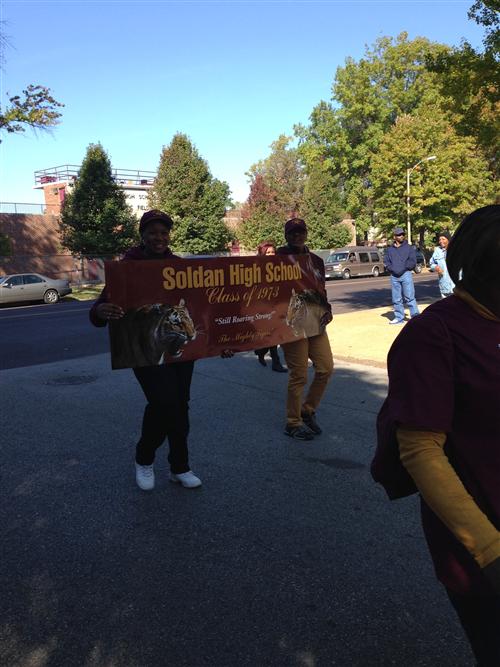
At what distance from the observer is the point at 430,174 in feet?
127

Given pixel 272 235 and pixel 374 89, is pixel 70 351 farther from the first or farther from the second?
pixel 374 89

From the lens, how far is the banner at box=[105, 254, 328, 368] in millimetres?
3584

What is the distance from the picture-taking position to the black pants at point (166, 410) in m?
3.58

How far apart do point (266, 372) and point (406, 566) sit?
4892 millimetres

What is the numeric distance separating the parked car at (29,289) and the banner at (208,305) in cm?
2041

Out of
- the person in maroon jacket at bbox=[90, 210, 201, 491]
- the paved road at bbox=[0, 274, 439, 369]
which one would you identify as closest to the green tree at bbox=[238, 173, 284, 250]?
the paved road at bbox=[0, 274, 439, 369]

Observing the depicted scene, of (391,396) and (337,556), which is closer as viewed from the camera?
(391,396)

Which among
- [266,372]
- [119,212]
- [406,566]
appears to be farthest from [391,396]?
[119,212]

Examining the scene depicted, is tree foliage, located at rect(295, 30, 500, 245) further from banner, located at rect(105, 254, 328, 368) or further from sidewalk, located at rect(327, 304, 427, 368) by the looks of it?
banner, located at rect(105, 254, 328, 368)

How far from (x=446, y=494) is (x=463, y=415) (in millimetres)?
204

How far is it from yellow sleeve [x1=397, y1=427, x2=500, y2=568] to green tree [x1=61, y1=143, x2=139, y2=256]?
109 feet

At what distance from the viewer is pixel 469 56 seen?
406 inches

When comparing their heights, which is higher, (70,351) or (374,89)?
(374,89)

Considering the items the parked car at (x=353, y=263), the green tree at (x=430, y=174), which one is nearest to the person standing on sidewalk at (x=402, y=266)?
the parked car at (x=353, y=263)
